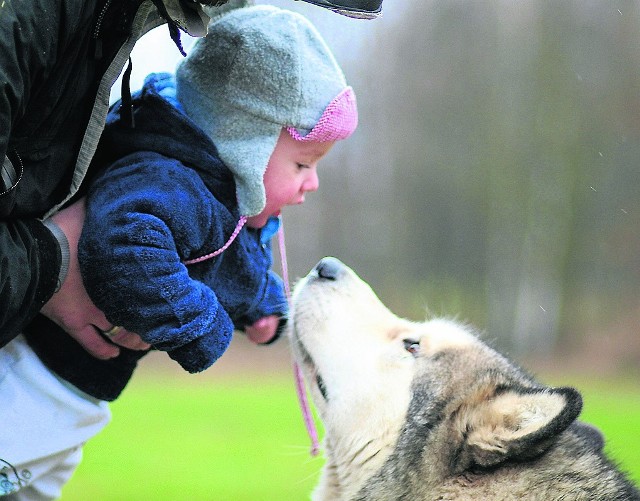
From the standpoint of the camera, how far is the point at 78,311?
296 centimetres

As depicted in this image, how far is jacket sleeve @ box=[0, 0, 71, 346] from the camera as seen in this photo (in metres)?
2.18

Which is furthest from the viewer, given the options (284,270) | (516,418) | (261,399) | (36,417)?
(261,399)

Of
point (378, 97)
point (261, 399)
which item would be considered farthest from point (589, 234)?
point (261, 399)

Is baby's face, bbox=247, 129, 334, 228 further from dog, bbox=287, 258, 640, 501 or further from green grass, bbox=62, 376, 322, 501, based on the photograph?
green grass, bbox=62, 376, 322, 501

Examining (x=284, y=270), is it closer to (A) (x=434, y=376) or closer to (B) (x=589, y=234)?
(A) (x=434, y=376)

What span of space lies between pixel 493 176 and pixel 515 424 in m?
23.3

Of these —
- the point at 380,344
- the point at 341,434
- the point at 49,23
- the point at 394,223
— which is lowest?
the point at 394,223

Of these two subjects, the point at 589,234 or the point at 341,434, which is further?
the point at 589,234

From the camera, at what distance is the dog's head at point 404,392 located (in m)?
2.76

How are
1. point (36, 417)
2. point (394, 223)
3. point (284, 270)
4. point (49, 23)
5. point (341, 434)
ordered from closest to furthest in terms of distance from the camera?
point (49, 23), point (36, 417), point (341, 434), point (284, 270), point (394, 223)

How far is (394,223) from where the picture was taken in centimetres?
2656

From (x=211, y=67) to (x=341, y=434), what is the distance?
138cm

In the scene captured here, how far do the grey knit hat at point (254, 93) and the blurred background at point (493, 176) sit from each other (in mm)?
17640

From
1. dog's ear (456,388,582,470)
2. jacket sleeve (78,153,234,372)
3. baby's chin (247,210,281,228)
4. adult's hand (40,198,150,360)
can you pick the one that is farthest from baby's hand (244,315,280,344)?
dog's ear (456,388,582,470)
